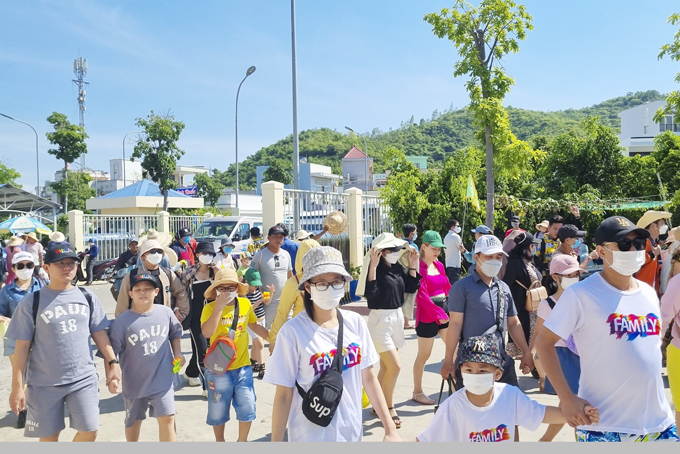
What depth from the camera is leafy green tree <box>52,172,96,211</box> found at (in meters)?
32.9

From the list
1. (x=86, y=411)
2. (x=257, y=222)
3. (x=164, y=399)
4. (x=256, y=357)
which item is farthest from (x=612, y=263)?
(x=257, y=222)

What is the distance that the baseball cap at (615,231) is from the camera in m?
3.01

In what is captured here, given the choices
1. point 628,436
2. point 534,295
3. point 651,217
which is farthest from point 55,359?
point 651,217

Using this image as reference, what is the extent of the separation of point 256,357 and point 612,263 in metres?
4.98

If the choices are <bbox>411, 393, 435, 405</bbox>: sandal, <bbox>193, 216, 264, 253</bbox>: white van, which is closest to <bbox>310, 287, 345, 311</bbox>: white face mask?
<bbox>411, 393, 435, 405</bbox>: sandal

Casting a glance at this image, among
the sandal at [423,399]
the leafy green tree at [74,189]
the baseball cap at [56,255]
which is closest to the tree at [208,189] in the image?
the leafy green tree at [74,189]

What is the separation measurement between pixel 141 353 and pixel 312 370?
1.94 metres

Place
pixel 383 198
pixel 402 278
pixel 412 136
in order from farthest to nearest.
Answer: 1. pixel 412 136
2. pixel 383 198
3. pixel 402 278

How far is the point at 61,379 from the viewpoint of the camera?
3.95 metres

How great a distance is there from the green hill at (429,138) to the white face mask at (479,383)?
90.8m

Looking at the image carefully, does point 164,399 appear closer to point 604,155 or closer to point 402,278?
point 402,278

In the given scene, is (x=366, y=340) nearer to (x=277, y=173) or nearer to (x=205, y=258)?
(x=205, y=258)

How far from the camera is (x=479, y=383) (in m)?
2.79

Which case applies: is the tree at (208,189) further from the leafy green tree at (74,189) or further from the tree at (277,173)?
the leafy green tree at (74,189)
